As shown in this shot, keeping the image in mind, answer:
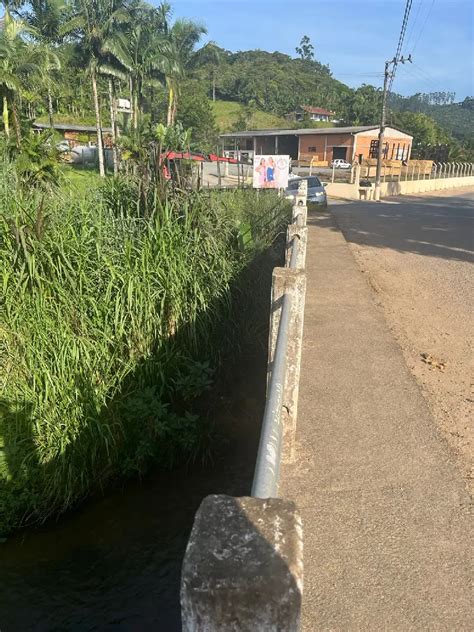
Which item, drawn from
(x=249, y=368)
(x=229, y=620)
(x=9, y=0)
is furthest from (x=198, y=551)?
(x=9, y=0)

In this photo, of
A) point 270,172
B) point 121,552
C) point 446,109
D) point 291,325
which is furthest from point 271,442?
point 446,109

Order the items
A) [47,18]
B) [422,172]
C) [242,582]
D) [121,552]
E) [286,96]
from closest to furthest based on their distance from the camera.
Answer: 1. [242,582]
2. [121,552]
3. [47,18]
4. [422,172]
5. [286,96]

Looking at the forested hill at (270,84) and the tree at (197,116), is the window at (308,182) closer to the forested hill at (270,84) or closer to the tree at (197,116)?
the tree at (197,116)

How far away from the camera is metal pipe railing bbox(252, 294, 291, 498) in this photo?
1.40 metres

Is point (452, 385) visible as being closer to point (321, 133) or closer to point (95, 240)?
point (95, 240)

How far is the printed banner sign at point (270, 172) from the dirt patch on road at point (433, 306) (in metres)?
2.39

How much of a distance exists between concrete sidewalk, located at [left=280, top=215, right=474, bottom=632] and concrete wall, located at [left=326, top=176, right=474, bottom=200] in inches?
1201

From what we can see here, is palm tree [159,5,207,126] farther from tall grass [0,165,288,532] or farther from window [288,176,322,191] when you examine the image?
tall grass [0,165,288,532]

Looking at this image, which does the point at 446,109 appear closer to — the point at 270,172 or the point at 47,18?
the point at 47,18

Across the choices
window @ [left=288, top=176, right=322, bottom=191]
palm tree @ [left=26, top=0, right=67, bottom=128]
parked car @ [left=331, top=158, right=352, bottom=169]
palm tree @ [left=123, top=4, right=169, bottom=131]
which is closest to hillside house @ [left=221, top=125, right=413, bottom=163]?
parked car @ [left=331, top=158, right=352, bottom=169]

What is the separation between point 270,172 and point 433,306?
6.56m

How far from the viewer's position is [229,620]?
0.87m

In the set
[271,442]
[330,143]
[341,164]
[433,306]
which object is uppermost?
[330,143]

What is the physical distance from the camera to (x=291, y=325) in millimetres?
3045
